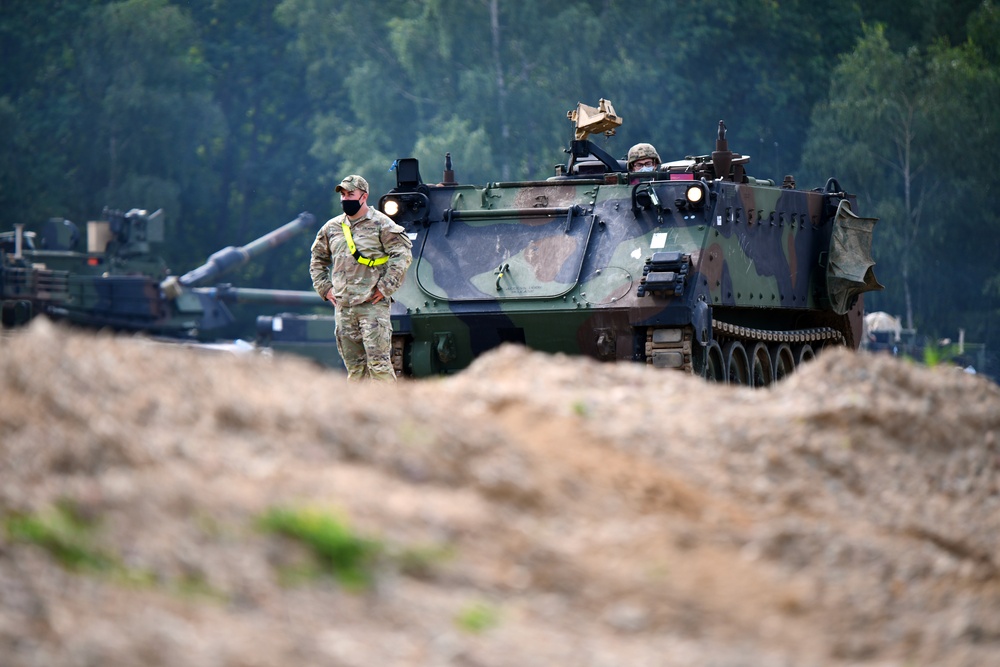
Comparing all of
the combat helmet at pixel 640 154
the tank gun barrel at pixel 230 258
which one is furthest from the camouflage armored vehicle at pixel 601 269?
the tank gun barrel at pixel 230 258

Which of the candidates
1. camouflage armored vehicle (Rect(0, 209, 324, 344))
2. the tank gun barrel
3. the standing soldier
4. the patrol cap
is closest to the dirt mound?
the standing soldier

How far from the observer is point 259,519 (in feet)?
17.2

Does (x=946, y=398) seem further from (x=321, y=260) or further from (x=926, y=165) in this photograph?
(x=926, y=165)

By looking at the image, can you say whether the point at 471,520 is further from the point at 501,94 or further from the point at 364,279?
the point at 501,94

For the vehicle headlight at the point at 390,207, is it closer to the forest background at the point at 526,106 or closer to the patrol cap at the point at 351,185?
the patrol cap at the point at 351,185

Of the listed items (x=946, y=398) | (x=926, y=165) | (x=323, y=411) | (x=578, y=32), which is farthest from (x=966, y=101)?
(x=323, y=411)

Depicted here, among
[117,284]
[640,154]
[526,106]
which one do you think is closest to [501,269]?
[640,154]

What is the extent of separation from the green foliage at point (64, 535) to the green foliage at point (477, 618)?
0.98 metres

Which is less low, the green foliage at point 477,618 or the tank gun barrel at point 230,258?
the tank gun barrel at point 230,258

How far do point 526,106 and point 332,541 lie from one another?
39.5 meters

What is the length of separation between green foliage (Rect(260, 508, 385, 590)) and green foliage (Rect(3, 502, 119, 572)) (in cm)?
50

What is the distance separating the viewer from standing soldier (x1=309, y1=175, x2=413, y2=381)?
1280cm

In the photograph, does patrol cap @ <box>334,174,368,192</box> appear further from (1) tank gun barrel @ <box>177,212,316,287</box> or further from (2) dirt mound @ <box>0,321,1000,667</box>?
(1) tank gun barrel @ <box>177,212,316,287</box>

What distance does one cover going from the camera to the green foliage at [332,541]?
512 centimetres
